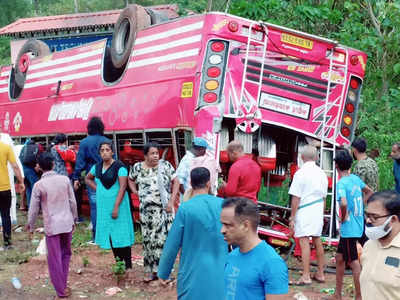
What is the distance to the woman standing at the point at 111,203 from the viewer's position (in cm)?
667

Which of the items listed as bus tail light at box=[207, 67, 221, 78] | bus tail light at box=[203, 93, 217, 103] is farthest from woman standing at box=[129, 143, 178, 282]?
bus tail light at box=[207, 67, 221, 78]

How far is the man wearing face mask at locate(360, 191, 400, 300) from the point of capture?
3.09 meters

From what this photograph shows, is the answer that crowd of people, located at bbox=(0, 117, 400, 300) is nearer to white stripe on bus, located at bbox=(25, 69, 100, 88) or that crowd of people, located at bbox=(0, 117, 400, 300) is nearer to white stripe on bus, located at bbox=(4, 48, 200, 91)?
white stripe on bus, located at bbox=(4, 48, 200, 91)

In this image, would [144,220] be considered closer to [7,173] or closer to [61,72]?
[7,173]

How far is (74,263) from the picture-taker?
26.1 ft

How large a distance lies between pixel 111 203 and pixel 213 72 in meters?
2.00

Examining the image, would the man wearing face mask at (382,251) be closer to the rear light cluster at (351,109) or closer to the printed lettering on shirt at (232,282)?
the printed lettering on shirt at (232,282)

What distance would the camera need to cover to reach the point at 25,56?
531 inches

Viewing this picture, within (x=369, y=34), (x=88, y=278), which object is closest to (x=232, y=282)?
(x=88, y=278)

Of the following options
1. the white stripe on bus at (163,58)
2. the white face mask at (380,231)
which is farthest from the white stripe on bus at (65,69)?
the white face mask at (380,231)

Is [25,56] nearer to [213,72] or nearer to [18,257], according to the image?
[18,257]

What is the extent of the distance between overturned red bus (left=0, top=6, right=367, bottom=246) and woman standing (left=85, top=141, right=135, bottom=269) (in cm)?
113

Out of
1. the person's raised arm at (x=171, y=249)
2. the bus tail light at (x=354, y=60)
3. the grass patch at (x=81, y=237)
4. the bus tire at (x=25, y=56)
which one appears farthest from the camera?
the bus tire at (x=25, y=56)

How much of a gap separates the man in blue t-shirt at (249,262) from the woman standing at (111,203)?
3.48 meters
